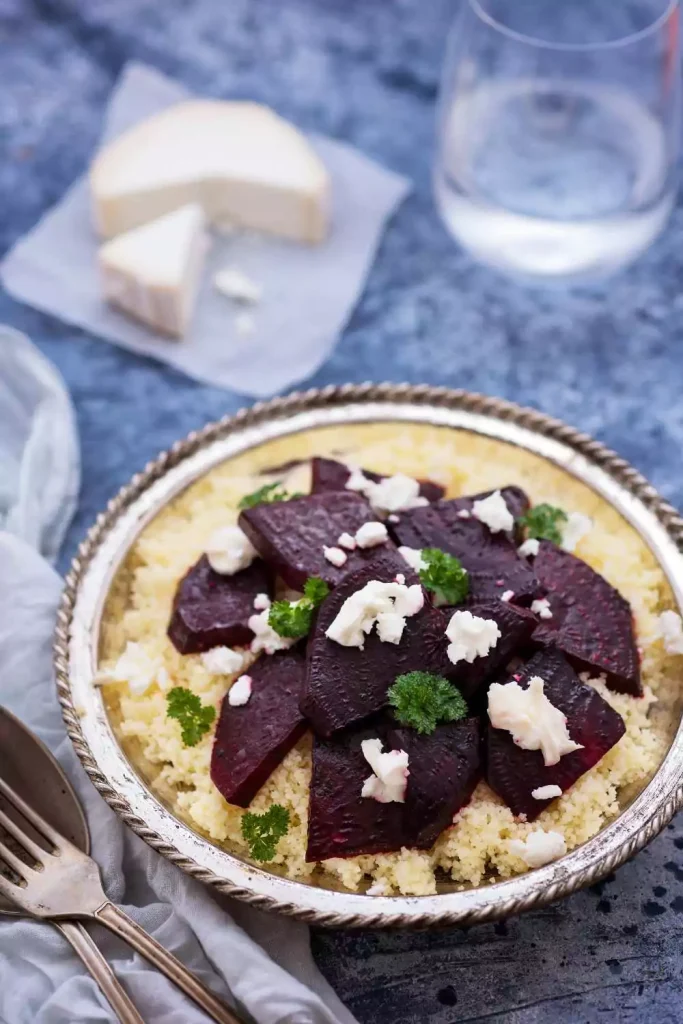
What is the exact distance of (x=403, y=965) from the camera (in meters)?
2.12

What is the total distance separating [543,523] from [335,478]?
0.42 metres

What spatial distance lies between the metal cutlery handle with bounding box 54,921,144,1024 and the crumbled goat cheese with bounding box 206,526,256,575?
26.6 inches

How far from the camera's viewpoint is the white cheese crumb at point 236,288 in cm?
332

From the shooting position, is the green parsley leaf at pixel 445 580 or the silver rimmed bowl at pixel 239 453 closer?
the silver rimmed bowl at pixel 239 453

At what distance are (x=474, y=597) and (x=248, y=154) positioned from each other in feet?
6.25

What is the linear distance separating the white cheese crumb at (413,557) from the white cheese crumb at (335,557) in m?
0.10

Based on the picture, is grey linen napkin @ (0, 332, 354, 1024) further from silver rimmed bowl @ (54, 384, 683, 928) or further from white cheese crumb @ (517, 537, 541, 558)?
white cheese crumb @ (517, 537, 541, 558)

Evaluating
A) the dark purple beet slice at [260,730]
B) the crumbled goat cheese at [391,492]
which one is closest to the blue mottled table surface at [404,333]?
the dark purple beet slice at [260,730]

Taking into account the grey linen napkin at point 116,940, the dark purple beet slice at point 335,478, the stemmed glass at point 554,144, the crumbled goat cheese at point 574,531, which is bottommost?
the grey linen napkin at point 116,940

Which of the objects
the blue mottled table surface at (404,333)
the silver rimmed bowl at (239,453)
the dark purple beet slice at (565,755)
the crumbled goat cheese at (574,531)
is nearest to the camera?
the silver rimmed bowl at (239,453)

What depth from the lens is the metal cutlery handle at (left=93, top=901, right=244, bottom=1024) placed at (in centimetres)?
197

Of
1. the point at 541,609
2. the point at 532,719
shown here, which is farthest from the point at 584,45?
the point at 532,719

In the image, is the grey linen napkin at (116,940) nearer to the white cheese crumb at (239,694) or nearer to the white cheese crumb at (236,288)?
the white cheese crumb at (239,694)

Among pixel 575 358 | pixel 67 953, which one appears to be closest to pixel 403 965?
pixel 67 953
